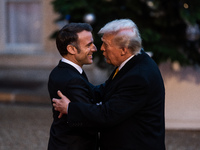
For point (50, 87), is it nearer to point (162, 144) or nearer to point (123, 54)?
point (123, 54)

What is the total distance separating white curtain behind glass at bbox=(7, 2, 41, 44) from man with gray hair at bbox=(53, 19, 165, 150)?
7851 mm

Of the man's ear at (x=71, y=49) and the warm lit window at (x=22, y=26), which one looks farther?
the warm lit window at (x=22, y=26)

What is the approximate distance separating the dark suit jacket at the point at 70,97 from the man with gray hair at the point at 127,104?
0.07 meters

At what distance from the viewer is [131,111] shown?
1.81m

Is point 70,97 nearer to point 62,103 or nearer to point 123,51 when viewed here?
point 62,103

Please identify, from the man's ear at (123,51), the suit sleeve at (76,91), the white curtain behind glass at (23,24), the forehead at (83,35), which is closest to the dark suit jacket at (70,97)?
the suit sleeve at (76,91)

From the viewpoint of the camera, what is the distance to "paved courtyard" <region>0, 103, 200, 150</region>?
4.42 m

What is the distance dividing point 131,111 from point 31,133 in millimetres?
3518

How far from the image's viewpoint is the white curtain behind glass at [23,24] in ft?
31.0

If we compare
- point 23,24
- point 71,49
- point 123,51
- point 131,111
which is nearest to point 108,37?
point 123,51

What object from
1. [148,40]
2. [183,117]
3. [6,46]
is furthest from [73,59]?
[6,46]

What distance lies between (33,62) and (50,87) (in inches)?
290

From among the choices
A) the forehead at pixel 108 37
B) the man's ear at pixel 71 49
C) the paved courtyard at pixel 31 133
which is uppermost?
the forehead at pixel 108 37

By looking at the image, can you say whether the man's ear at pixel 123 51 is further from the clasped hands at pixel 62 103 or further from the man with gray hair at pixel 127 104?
the clasped hands at pixel 62 103
